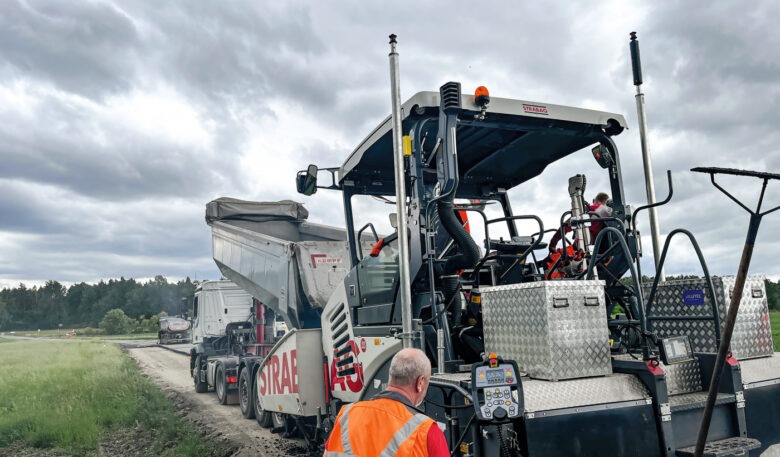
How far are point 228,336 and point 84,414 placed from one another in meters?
4.51

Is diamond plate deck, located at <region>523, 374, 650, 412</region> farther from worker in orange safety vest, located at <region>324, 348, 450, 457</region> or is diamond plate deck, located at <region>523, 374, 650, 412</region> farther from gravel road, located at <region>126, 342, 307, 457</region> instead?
gravel road, located at <region>126, 342, 307, 457</region>

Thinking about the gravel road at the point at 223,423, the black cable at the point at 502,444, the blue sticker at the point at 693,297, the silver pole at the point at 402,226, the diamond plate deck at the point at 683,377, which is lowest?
the gravel road at the point at 223,423

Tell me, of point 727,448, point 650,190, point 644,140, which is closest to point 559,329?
point 727,448

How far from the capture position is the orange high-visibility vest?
2158 mm

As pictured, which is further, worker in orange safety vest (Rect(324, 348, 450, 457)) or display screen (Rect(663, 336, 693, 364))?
display screen (Rect(663, 336, 693, 364))

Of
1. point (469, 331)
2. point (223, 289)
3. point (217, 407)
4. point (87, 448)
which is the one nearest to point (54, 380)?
point (223, 289)

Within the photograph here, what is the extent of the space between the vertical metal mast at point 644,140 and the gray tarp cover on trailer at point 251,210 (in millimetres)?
6667

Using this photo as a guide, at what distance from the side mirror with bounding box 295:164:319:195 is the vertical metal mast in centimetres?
292

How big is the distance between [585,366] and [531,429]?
593mm

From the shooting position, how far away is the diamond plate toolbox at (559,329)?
352 cm

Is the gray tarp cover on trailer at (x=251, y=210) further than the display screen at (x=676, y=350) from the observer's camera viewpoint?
Yes

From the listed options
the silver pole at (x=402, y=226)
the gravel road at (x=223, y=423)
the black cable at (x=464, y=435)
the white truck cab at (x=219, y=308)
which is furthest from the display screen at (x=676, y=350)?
the white truck cab at (x=219, y=308)

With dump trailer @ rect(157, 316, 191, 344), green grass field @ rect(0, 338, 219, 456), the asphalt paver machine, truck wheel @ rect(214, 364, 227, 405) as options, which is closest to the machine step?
the asphalt paver machine

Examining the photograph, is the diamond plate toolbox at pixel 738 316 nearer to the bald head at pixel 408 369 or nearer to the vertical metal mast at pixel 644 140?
the vertical metal mast at pixel 644 140
